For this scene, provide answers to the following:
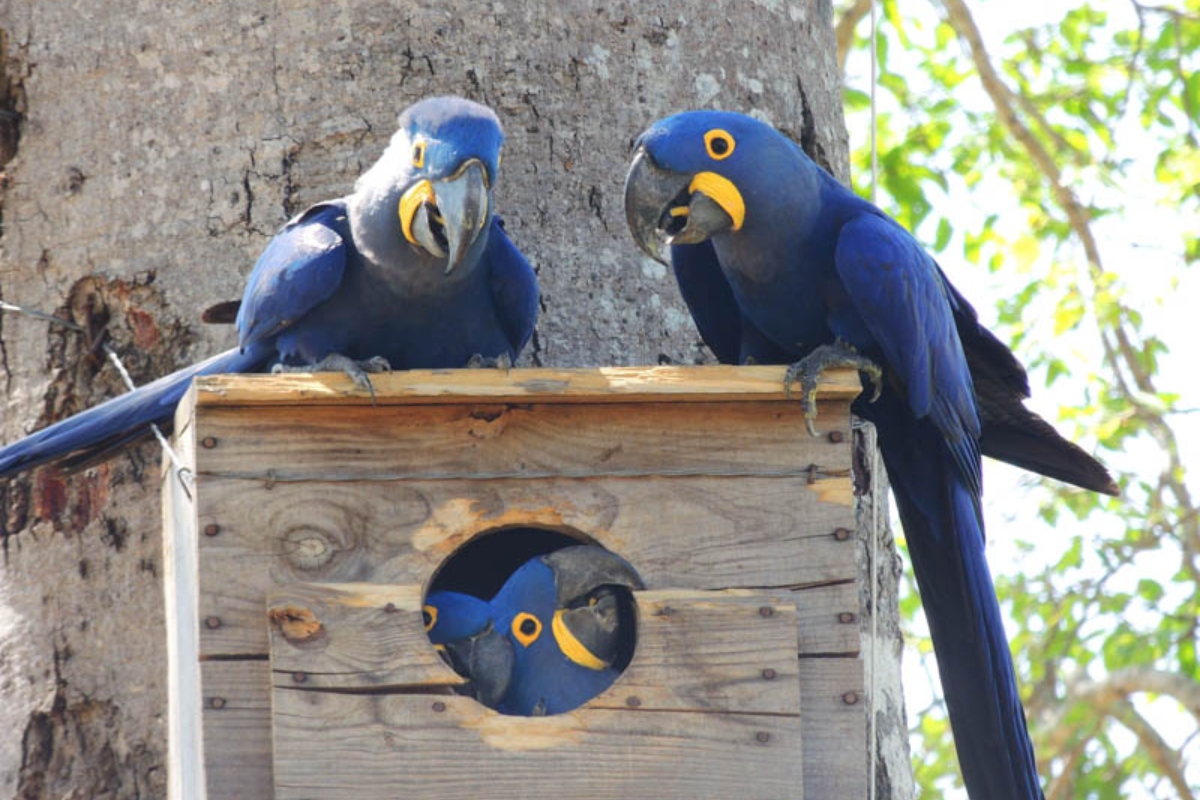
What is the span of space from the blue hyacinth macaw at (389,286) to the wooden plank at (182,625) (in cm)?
23

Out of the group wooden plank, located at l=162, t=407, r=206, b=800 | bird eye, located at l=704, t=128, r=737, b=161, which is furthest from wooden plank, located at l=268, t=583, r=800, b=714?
bird eye, located at l=704, t=128, r=737, b=161

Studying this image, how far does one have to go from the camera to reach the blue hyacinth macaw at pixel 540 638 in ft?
9.84

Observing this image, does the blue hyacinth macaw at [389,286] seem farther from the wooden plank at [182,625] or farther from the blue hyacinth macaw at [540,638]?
the blue hyacinth macaw at [540,638]

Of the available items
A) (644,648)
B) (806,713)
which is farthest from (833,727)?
(644,648)

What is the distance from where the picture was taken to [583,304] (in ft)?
10.9

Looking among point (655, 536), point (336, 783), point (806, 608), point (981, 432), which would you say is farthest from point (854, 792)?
point (981, 432)

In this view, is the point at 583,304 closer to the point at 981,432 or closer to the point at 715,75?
the point at 715,75

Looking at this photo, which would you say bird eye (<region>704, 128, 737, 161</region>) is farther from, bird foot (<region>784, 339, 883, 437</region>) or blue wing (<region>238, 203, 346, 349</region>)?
blue wing (<region>238, 203, 346, 349</region>)

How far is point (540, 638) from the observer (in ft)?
10.0

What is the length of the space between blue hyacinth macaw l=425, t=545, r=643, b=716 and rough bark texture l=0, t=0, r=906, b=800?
0.52 metres

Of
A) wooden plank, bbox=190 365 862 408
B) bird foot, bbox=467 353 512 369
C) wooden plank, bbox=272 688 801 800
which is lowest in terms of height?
wooden plank, bbox=272 688 801 800

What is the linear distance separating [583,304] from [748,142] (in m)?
0.48

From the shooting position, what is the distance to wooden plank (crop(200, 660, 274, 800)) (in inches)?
97.6

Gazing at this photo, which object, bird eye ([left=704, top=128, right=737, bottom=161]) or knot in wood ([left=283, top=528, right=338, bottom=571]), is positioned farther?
bird eye ([left=704, top=128, right=737, bottom=161])
